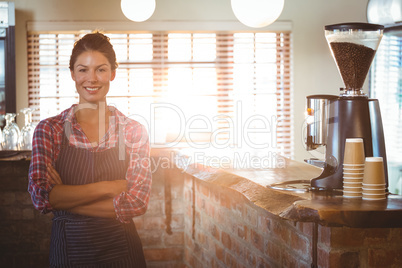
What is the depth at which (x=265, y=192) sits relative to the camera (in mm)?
1396

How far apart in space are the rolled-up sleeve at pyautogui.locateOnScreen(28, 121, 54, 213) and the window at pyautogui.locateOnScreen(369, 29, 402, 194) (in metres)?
3.81

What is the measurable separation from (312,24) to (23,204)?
3488 mm

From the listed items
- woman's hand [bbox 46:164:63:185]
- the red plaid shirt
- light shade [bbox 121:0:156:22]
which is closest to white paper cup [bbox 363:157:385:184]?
the red plaid shirt

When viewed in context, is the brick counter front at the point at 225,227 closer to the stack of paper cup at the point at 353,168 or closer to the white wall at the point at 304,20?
the stack of paper cup at the point at 353,168

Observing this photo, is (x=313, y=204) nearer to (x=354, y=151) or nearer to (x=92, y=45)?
(x=354, y=151)

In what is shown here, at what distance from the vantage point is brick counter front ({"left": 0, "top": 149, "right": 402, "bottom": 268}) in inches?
43.8

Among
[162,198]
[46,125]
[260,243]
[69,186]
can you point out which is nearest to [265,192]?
[260,243]

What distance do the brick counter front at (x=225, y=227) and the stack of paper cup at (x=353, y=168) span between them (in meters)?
0.04

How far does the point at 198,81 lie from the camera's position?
4.88 metres

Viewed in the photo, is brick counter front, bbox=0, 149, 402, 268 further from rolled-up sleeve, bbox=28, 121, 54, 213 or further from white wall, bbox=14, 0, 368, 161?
white wall, bbox=14, 0, 368, 161

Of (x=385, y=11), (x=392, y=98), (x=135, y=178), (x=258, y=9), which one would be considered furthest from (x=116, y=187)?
(x=392, y=98)

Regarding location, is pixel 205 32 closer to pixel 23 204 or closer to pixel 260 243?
pixel 23 204

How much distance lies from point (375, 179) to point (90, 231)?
36.6 inches

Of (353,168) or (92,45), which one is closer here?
(353,168)
